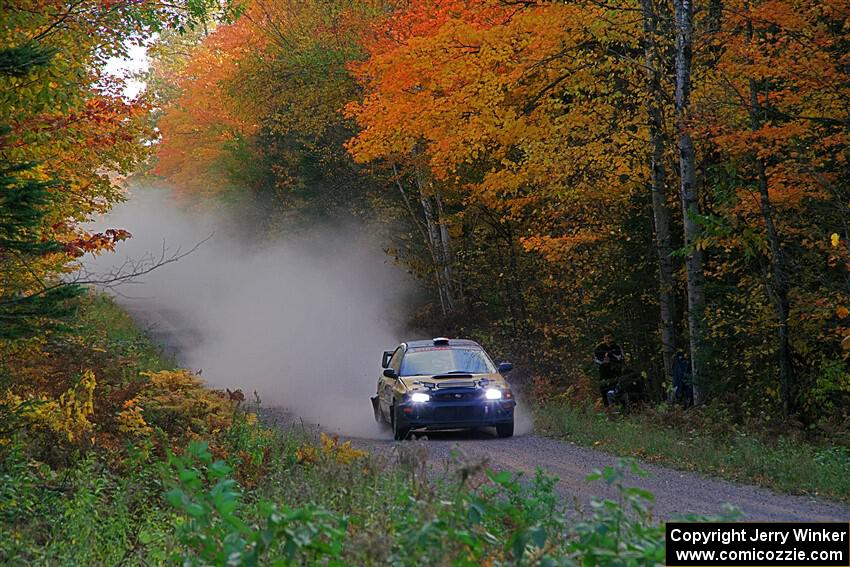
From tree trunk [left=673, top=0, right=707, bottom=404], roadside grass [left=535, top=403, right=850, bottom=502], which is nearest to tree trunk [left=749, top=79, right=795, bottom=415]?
tree trunk [left=673, top=0, right=707, bottom=404]

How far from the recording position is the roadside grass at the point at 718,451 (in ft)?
42.0

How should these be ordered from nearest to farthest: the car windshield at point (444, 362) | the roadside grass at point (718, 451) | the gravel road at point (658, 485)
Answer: the gravel road at point (658, 485) < the roadside grass at point (718, 451) < the car windshield at point (444, 362)

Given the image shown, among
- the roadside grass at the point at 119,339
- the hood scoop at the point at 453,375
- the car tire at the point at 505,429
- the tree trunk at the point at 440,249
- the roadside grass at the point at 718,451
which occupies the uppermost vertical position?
Answer: the tree trunk at the point at 440,249

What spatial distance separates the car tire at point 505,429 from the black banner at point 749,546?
11195mm

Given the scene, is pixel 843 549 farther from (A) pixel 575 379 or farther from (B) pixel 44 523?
(A) pixel 575 379

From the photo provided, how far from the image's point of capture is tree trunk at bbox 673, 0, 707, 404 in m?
19.0

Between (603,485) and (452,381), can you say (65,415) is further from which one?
(452,381)

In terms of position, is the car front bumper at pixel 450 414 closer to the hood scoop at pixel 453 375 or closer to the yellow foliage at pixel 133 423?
the hood scoop at pixel 453 375

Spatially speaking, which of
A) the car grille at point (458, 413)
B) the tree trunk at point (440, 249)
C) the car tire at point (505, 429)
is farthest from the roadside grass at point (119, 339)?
the tree trunk at point (440, 249)

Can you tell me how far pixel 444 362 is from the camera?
19156 millimetres

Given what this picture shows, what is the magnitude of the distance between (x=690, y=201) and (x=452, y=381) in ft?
18.7

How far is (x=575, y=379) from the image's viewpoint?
2636 cm

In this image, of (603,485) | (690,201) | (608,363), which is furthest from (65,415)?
(608,363)

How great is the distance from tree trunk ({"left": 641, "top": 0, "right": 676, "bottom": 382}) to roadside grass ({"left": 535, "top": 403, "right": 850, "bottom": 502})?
229 centimetres
